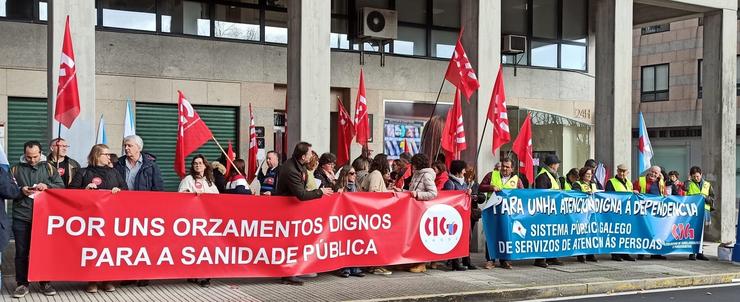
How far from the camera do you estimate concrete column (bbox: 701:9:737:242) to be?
17.5 metres

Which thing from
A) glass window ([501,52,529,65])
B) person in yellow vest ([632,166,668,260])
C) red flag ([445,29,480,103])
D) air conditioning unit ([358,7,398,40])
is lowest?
person in yellow vest ([632,166,668,260])

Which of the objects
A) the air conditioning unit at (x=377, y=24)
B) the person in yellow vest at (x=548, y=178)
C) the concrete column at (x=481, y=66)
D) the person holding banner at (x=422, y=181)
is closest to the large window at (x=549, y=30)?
the air conditioning unit at (x=377, y=24)

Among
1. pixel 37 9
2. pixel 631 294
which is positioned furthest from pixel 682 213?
pixel 37 9

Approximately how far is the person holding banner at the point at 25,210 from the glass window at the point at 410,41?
10701 millimetres

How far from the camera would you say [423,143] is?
18.4m

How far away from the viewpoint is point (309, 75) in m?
12.6

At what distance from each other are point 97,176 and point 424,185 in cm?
443

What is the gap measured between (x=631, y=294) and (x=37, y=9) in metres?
11.2

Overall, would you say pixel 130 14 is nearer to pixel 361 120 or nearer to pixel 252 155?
pixel 252 155

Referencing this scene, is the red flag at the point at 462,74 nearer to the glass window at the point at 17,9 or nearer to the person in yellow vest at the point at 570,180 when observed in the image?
the person in yellow vest at the point at 570,180

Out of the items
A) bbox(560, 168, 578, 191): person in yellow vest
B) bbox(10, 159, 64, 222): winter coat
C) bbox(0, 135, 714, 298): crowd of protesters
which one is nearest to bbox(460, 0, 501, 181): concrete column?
bbox(0, 135, 714, 298): crowd of protesters

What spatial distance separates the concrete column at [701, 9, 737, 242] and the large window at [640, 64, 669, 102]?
20423 millimetres

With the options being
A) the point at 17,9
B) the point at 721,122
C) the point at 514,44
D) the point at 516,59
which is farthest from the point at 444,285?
the point at 516,59

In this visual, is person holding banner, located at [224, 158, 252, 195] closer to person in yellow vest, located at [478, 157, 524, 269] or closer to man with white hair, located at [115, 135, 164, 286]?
man with white hair, located at [115, 135, 164, 286]
